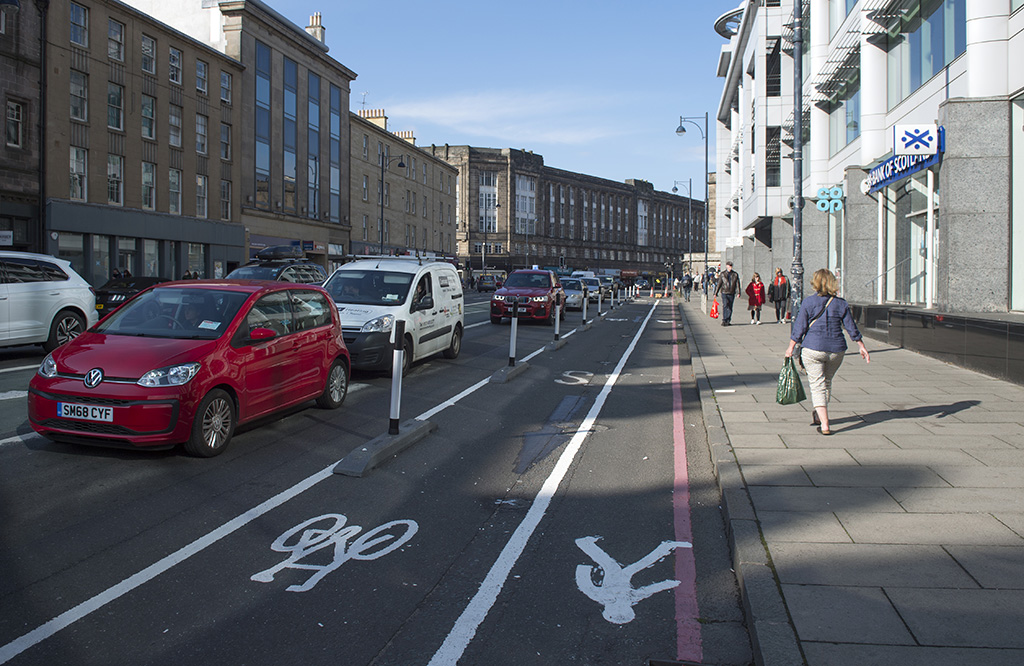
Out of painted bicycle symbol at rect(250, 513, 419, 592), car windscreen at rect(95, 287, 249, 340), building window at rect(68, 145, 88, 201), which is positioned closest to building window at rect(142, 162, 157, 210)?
building window at rect(68, 145, 88, 201)

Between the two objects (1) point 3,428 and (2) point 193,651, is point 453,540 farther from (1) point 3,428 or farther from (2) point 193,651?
(1) point 3,428

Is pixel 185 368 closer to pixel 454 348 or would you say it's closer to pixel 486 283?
pixel 454 348

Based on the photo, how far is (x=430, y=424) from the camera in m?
8.42

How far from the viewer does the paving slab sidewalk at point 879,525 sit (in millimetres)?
3572

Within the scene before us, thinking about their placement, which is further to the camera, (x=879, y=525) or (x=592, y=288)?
(x=592, y=288)

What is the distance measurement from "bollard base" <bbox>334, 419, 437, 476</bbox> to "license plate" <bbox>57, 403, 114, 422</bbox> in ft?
6.08

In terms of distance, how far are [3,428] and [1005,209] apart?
51.7 ft

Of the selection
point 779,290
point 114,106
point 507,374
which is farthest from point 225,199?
point 507,374

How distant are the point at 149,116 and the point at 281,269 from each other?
19.3 meters

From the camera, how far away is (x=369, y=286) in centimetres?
1324

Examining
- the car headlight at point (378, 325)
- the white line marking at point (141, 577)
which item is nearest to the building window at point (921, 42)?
the car headlight at point (378, 325)

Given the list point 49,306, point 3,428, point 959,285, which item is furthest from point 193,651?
point 959,285

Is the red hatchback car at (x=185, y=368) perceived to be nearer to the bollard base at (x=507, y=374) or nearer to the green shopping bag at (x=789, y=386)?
the bollard base at (x=507, y=374)

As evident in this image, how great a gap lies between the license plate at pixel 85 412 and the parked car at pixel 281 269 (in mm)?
10716
